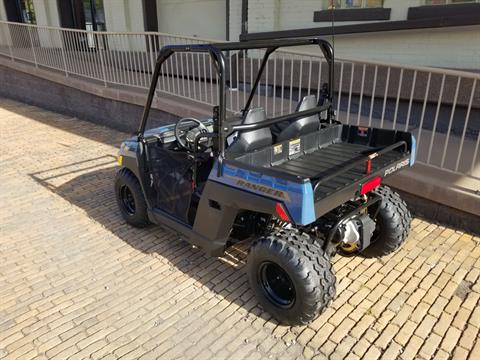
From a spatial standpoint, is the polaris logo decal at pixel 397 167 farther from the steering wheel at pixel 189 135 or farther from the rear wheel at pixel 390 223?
the steering wheel at pixel 189 135

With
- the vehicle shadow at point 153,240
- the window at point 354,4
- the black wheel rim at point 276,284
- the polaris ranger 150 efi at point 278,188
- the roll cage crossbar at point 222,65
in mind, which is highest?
the window at point 354,4

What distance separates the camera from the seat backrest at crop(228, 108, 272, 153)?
117 inches

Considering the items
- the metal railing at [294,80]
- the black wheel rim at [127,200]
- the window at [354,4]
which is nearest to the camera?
the black wheel rim at [127,200]

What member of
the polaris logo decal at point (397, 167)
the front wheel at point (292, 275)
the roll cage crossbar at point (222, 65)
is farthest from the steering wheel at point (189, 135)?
the polaris logo decal at point (397, 167)

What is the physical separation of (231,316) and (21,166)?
197 inches

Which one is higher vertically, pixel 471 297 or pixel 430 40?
pixel 430 40

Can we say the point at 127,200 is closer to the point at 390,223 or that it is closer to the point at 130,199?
the point at 130,199

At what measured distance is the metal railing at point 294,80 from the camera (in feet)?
15.2

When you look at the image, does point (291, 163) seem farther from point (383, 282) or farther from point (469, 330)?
point (469, 330)

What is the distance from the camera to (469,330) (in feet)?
9.16

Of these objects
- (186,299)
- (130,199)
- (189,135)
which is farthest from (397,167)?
(130,199)

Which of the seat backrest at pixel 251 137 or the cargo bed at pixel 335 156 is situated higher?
the seat backrest at pixel 251 137

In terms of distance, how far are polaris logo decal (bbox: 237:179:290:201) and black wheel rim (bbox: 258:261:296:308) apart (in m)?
0.59

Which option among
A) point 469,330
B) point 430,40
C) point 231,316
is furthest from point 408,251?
point 430,40
